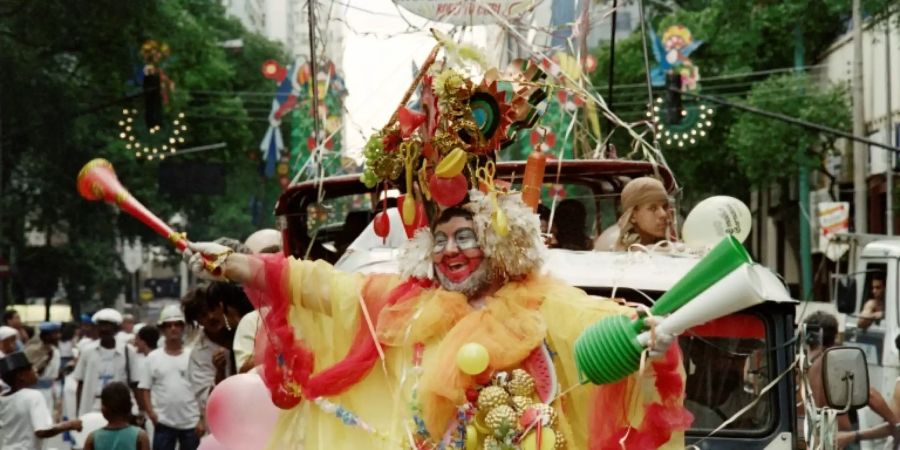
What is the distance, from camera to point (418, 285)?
632 centimetres

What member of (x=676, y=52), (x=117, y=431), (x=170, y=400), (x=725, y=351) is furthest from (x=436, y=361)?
(x=676, y=52)

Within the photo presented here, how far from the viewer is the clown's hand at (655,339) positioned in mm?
5191

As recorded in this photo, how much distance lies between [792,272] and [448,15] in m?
44.2

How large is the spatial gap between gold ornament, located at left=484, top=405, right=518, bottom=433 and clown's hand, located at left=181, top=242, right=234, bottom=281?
1182mm

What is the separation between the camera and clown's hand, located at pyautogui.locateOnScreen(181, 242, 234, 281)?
6242 millimetres

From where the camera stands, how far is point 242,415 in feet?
22.6

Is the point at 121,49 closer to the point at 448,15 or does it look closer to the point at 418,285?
the point at 448,15

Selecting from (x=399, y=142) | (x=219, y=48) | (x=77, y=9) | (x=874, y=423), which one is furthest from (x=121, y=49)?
(x=399, y=142)

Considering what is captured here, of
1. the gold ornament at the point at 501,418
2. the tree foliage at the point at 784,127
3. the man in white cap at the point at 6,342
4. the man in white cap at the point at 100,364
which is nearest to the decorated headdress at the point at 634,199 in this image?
the gold ornament at the point at 501,418

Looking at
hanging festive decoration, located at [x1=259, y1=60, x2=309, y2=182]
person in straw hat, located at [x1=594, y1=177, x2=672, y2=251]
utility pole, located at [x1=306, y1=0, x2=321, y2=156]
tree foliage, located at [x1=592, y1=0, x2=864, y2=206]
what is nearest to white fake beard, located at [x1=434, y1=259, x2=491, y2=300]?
person in straw hat, located at [x1=594, y1=177, x2=672, y2=251]

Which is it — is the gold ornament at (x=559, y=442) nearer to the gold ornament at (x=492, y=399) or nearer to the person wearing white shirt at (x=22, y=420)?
the gold ornament at (x=492, y=399)

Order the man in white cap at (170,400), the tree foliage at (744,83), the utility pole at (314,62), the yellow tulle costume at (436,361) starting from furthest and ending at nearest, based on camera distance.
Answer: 1. the tree foliage at (744,83)
2. the man in white cap at (170,400)
3. the utility pole at (314,62)
4. the yellow tulle costume at (436,361)

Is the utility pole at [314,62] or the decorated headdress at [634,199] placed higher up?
the utility pole at [314,62]

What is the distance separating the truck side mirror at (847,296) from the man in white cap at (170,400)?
632cm
